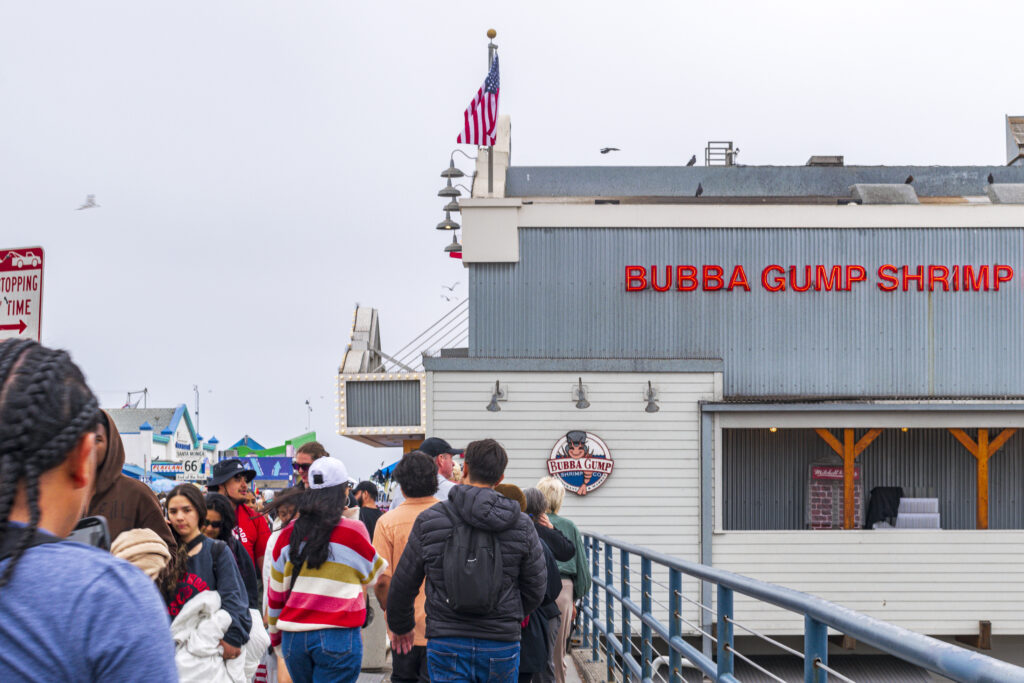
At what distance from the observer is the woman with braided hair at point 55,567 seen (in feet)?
5.61

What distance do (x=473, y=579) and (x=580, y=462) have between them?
13351 mm

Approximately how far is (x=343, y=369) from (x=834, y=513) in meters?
8.80

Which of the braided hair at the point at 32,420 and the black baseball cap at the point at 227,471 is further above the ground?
the braided hair at the point at 32,420

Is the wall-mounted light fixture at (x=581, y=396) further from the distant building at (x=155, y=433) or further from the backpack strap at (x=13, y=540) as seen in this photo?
the distant building at (x=155, y=433)

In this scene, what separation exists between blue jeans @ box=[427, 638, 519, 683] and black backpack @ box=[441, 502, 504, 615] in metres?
0.20

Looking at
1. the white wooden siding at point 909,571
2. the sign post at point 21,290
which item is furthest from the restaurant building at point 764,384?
the sign post at point 21,290

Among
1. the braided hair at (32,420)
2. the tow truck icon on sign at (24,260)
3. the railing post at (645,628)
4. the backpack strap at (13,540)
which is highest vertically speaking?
the tow truck icon on sign at (24,260)

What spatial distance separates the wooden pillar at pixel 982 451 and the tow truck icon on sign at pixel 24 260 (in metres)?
16.3

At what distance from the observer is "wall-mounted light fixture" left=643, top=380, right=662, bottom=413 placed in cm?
1894

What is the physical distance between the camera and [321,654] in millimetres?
6125

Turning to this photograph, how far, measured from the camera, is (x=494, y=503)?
5629 millimetres

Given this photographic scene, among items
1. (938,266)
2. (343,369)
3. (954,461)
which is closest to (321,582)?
(343,369)

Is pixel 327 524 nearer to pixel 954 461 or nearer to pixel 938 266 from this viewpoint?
pixel 938 266

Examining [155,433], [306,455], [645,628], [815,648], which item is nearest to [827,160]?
[645,628]
